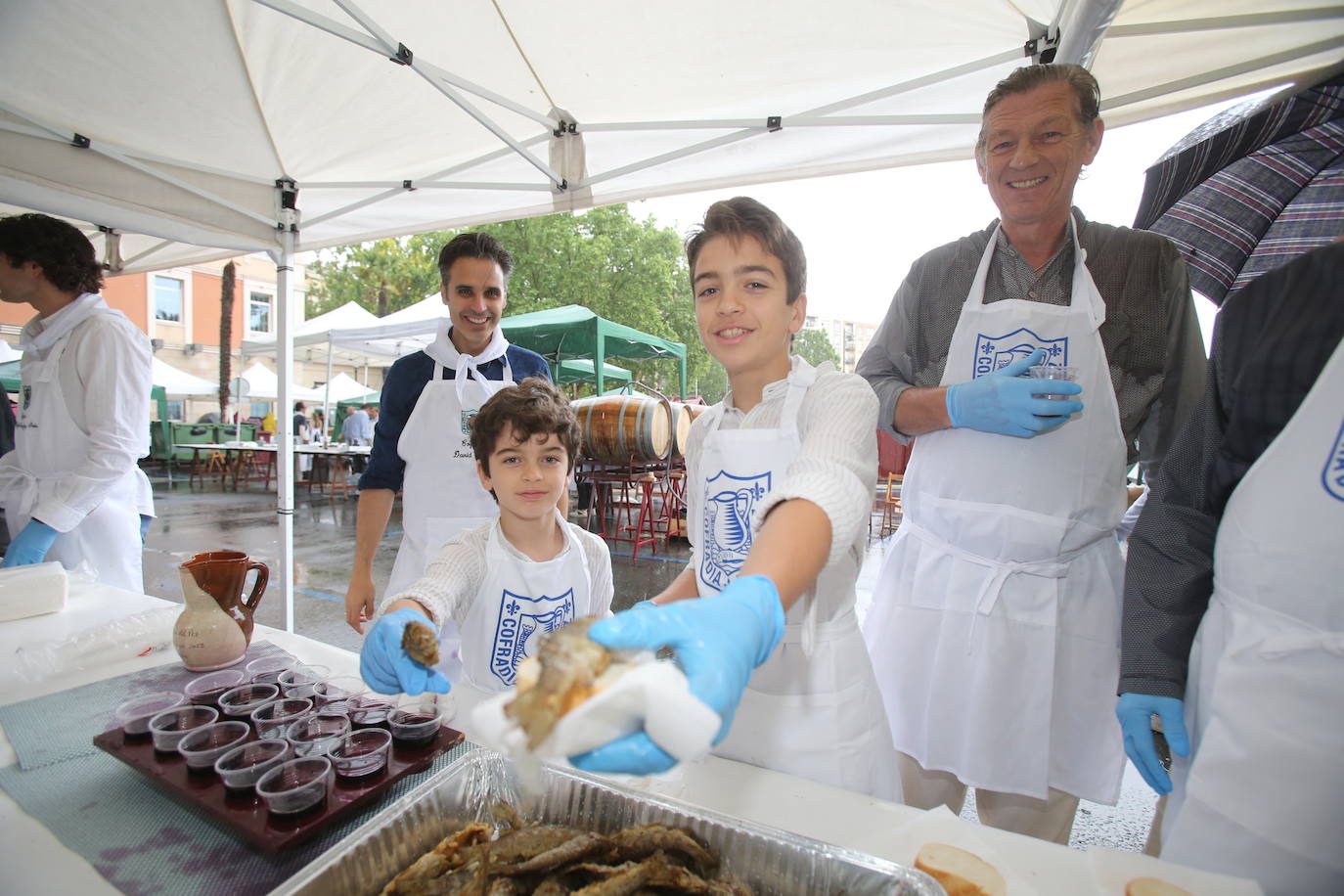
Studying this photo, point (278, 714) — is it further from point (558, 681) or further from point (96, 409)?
point (96, 409)

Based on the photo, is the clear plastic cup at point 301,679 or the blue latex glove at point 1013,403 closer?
the clear plastic cup at point 301,679

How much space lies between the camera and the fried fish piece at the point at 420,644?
3.55ft

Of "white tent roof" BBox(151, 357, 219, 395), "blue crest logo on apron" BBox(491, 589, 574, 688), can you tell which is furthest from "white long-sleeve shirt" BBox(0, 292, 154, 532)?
"white tent roof" BBox(151, 357, 219, 395)

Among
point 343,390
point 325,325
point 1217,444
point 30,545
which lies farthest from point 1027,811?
point 343,390

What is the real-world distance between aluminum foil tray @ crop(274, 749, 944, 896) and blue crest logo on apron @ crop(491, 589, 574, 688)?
693 mm

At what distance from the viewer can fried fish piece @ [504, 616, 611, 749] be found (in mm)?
604

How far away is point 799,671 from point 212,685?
1.42 metres

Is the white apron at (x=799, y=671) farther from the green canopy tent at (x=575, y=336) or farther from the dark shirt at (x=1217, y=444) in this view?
the green canopy tent at (x=575, y=336)

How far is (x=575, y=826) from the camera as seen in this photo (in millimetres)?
1044

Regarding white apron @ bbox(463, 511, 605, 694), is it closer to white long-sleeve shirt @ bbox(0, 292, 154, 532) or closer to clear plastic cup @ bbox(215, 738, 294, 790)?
clear plastic cup @ bbox(215, 738, 294, 790)

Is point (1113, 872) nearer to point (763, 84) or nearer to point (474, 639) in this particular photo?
point (474, 639)

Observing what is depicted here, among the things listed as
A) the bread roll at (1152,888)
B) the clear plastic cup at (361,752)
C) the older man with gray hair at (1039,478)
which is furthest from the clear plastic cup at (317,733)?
the older man with gray hair at (1039,478)

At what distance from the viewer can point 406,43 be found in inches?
121

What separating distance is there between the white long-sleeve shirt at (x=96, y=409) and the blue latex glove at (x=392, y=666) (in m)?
2.19
